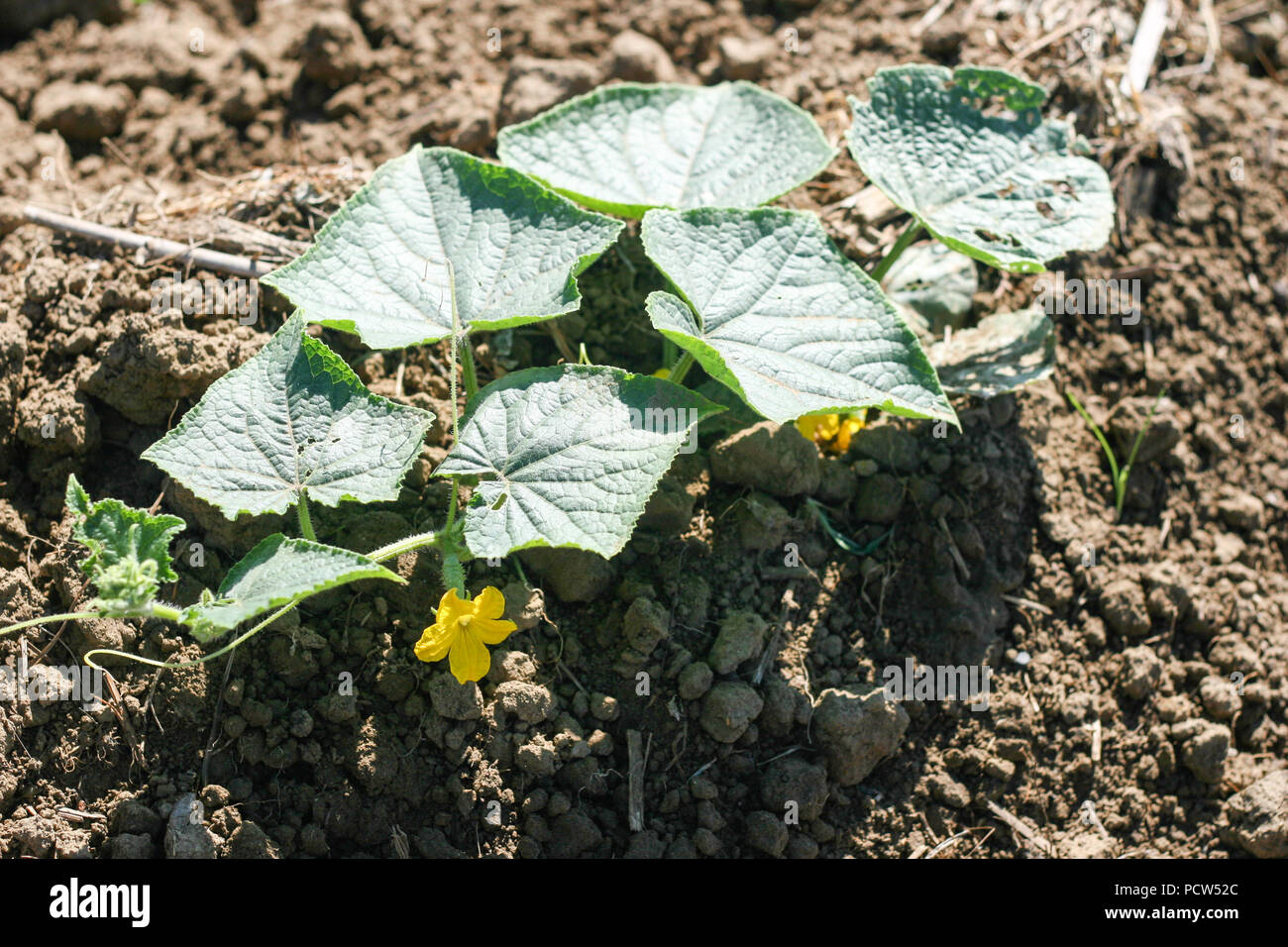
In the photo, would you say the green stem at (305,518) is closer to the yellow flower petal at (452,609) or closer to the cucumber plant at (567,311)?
the cucumber plant at (567,311)

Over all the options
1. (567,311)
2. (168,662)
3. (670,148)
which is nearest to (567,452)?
(567,311)

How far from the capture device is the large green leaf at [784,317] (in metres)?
2.88

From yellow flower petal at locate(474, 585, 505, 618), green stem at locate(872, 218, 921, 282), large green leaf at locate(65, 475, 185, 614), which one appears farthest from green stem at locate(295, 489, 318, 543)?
green stem at locate(872, 218, 921, 282)

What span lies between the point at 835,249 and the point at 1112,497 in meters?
1.27

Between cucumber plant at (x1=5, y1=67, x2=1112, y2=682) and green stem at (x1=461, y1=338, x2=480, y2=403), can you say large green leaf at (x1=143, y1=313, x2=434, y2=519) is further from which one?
green stem at (x1=461, y1=338, x2=480, y2=403)

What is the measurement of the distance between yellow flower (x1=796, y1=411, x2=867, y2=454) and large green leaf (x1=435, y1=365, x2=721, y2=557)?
604 mm

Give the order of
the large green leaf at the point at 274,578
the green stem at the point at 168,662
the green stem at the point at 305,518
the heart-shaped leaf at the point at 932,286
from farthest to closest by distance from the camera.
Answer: the heart-shaped leaf at the point at 932,286
the green stem at the point at 305,518
the green stem at the point at 168,662
the large green leaf at the point at 274,578

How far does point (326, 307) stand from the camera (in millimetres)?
2990

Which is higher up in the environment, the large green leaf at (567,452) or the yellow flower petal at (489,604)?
the large green leaf at (567,452)

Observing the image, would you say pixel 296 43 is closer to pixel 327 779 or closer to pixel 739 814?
pixel 327 779

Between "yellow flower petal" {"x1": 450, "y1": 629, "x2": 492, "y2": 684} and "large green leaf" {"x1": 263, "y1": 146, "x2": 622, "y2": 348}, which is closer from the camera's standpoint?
"yellow flower petal" {"x1": 450, "y1": 629, "x2": 492, "y2": 684}

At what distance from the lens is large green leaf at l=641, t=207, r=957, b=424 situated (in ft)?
9.46

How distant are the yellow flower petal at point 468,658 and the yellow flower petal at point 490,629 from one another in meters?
0.01

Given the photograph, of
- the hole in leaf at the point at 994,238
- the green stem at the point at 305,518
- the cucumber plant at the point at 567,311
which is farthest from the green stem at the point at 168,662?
the hole in leaf at the point at 994,238
